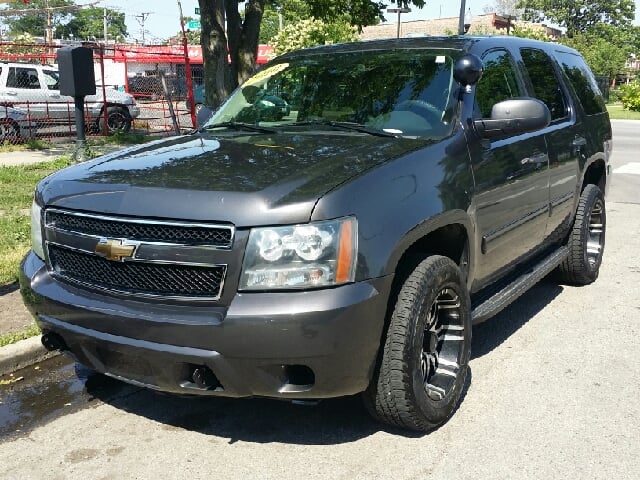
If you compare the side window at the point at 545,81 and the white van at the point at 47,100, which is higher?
the side window at the point at 545,81

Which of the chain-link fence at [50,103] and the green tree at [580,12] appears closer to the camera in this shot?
the chain-link fence at [50,103]

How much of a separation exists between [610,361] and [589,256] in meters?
1.87

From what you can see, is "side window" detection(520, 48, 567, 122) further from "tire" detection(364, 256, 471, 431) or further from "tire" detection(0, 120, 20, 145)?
"tire" detection(0, 120, 20, 145)

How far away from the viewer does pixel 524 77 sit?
481 cm

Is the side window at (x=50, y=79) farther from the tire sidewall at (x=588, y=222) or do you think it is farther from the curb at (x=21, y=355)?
the tire sidewall at (x=588, y=222)

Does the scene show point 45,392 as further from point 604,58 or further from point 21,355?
point 604,58

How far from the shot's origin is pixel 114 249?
3057 millimetres

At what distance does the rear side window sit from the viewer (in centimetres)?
565

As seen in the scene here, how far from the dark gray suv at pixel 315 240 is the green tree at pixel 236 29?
19.4ft

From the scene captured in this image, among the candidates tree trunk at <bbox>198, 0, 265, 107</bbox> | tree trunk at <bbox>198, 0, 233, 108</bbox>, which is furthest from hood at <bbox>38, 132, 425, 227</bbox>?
tree trunk at <bbox>198, 0, 233, 108</bbox>

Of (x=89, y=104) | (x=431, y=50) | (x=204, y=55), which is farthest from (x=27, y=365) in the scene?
(x=89, y=104)

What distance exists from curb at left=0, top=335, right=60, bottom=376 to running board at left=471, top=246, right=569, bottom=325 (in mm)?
2664

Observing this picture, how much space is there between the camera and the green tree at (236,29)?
10602 millimetres

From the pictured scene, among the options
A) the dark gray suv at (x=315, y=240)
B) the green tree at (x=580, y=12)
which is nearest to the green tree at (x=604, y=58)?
the green tree at (x=580, y=12)
